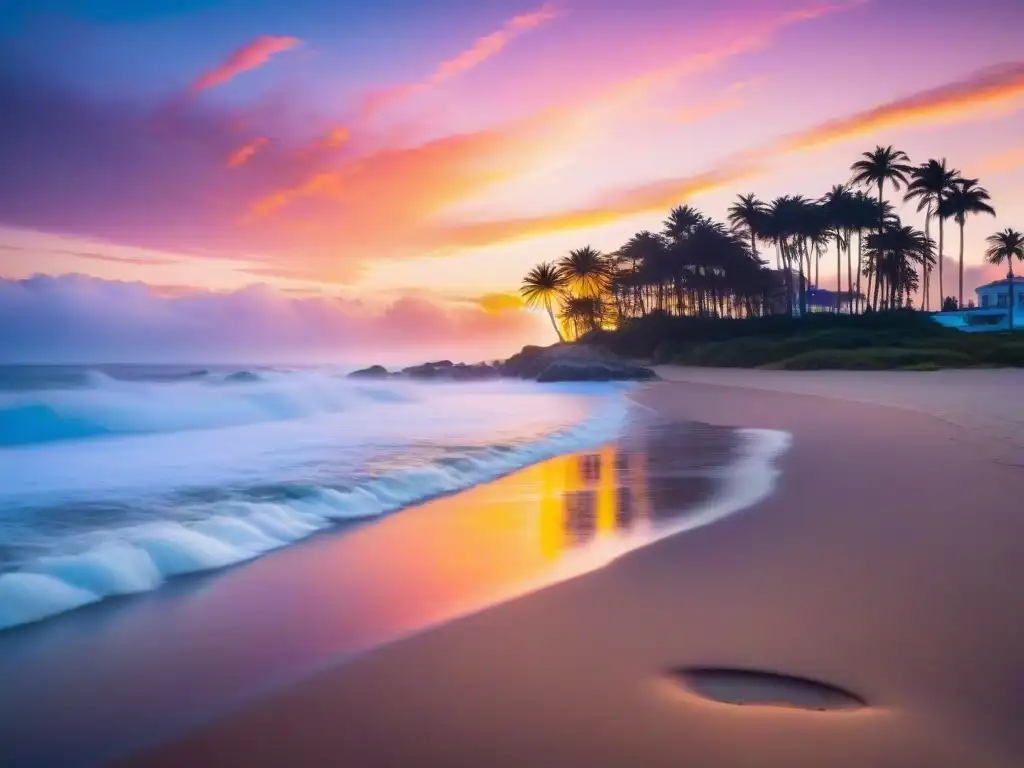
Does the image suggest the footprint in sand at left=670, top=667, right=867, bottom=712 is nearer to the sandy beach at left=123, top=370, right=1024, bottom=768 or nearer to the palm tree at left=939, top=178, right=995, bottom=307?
the sandy beach at left=123, top=370, right=1024, bottom=768

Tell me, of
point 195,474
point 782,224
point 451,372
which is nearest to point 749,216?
point 782,224

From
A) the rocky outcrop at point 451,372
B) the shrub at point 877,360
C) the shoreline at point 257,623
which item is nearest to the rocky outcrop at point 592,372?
the rocky outcrop at point 451,372

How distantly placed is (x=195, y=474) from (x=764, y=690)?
824 cm

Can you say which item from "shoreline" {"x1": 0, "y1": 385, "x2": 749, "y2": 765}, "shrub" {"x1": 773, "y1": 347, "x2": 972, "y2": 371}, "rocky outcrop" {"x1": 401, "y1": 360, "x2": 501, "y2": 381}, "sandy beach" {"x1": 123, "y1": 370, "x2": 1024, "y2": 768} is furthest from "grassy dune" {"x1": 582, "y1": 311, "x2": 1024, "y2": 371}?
"shoreline" {"x1": 0, "y1": 385, "x2": 749, "y2": 765}

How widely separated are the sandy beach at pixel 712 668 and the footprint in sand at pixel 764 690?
1 cm

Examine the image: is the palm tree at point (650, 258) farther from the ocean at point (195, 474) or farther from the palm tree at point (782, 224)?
the ocean at point (195, 474)

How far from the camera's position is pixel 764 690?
3049 millimetres

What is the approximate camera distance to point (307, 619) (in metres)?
4.10

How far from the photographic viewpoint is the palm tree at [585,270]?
289 feet

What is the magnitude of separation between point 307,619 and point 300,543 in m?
1.95

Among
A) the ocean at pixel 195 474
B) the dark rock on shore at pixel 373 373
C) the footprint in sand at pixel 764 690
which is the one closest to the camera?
the footprint in sand at pixel 764 690

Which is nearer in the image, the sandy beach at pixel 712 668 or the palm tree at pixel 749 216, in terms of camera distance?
the sandy beach at pixel 712 668

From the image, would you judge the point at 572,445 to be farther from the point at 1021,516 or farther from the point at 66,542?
the point at 66,542

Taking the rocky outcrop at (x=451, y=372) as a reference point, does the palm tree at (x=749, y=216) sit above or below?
above
